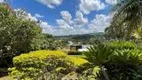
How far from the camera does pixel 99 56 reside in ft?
40.8

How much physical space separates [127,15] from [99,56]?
10467 mm

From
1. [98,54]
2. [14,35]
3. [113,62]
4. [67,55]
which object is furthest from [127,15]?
[98,54]

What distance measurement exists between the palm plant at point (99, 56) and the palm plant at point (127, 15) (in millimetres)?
8556

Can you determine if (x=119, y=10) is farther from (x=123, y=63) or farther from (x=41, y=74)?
(x=41, y=74)

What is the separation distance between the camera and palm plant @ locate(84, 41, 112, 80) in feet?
40.7

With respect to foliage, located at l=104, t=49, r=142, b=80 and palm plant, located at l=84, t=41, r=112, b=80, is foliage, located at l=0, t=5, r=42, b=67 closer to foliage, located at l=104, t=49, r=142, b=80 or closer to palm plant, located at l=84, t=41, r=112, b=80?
palm plant, located at l=84, t=41, r=112, b=80

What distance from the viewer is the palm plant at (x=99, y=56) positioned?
1241cm

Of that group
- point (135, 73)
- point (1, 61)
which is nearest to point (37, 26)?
point (1, 61)

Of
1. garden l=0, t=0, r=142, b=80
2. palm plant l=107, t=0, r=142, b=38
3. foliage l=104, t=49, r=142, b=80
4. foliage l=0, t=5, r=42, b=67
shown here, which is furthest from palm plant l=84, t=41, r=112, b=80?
palm plant l=107, t=0, r=142, b=38

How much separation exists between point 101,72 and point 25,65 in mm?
4980

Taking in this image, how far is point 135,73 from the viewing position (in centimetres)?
1162

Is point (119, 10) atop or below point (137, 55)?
atop

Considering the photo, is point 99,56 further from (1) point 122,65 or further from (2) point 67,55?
(2) point 67,55

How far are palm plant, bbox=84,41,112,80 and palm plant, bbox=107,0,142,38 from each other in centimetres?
856
